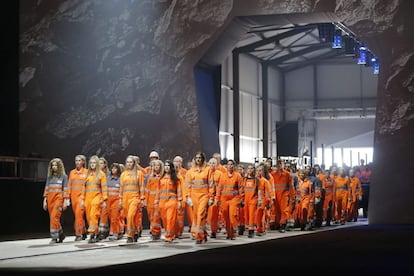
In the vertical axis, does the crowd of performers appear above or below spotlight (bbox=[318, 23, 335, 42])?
below

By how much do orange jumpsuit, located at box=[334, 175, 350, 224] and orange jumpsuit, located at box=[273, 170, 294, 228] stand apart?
4.24 metres

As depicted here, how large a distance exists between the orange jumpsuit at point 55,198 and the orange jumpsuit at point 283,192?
8065 millimetres

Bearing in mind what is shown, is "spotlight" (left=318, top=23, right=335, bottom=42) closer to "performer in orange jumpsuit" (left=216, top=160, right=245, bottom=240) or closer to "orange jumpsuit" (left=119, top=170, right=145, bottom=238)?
"performer in orange jumpsuit" (left=216, top=160, right=245, bottom=240)

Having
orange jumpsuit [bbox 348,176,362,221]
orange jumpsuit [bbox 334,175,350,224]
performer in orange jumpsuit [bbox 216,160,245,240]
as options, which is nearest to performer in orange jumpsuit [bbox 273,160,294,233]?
orange jumpsuit [bbox 334,175,350,224]

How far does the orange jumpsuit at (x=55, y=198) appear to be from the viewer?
17.5 metres

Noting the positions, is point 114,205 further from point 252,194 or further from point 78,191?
point 252,194

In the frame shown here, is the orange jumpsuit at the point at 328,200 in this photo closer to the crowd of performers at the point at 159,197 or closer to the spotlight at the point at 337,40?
the crowd of performers at the point at 159,197

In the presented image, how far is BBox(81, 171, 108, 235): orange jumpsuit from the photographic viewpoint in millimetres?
17641

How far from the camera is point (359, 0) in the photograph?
24297 mm

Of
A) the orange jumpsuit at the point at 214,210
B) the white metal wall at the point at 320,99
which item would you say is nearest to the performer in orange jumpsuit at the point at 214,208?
the orange jumpsuit at the point at 214,210

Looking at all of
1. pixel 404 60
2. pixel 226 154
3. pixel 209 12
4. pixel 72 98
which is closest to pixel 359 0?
pixel 404 60

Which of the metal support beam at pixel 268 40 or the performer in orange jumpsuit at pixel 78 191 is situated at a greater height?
the metal support beam at pixel 268 40

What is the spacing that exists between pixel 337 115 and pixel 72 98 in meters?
20.8

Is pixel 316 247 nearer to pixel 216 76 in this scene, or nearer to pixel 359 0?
pixel 359 0
